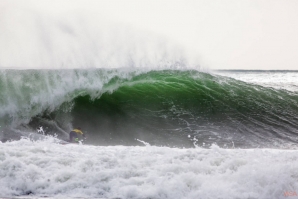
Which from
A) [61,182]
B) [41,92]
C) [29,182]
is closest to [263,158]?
[61,182]

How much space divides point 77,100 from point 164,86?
129 inches

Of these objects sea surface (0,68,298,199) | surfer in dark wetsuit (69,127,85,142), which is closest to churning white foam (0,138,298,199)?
sea surface (0,68,298,199)

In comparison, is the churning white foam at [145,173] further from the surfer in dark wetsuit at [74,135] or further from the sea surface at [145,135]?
the surfer in dark wetsuit at [74,135]

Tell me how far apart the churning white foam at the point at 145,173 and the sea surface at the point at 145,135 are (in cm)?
1

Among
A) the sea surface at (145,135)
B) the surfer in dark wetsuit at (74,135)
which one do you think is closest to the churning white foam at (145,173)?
the sea surface at (145,135)

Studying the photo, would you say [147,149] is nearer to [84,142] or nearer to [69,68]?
[84,142]

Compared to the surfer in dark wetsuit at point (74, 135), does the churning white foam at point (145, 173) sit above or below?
above

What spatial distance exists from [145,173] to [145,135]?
162 inches

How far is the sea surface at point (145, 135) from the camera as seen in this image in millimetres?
4000

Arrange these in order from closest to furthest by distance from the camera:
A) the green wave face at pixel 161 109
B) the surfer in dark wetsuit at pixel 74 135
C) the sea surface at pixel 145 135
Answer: the sea surface at pixel 145 135
the surfer in dark wetsuit at pixel 74 135
the green wave face at pixel 161 109

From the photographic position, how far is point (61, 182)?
13.4ft

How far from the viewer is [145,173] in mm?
4301

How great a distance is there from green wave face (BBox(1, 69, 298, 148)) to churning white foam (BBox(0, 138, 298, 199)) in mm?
2733

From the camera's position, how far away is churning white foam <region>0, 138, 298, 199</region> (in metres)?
3.85
